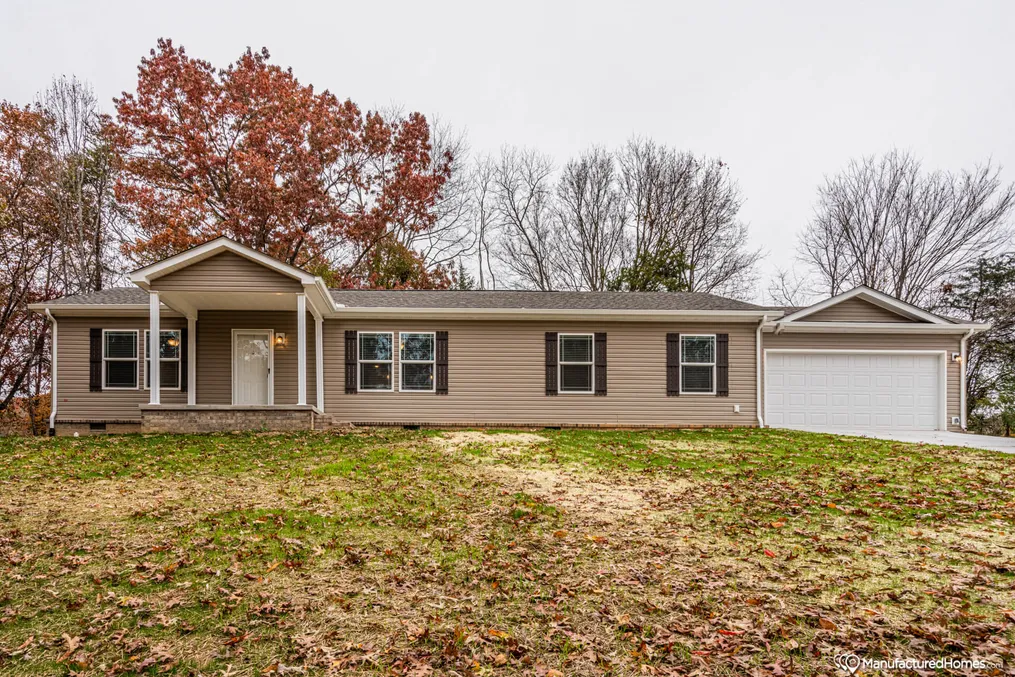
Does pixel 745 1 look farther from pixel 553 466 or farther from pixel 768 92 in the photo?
pixel 553 466

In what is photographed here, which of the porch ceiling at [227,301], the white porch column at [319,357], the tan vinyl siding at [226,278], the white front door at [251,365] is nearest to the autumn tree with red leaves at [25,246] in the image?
the porch ceiling at [227,301]

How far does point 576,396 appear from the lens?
1237 centimetres

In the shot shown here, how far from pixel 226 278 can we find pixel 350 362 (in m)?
3.25

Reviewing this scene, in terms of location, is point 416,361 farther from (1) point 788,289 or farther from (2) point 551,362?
(1) point 788,289

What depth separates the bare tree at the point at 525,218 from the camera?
77.9 feet

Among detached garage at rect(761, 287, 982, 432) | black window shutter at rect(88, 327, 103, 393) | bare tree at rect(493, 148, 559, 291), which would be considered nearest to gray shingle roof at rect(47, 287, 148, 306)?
black window shutter at rect(88, 327, 103, 393)

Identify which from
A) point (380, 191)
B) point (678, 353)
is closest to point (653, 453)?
point (678, 353)

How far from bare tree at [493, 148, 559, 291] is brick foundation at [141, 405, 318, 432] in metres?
14.9

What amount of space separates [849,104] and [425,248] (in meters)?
19.0

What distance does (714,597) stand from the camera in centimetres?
342

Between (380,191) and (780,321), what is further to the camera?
(380,191)

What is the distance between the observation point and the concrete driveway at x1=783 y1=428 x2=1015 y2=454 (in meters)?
9.58

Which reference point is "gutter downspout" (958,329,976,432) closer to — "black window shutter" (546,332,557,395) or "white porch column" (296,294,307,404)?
"black window shutter" (546,332,557,395)

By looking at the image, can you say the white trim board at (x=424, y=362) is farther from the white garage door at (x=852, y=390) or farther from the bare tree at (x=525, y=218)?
the bare tree at (x=525, y=218)
